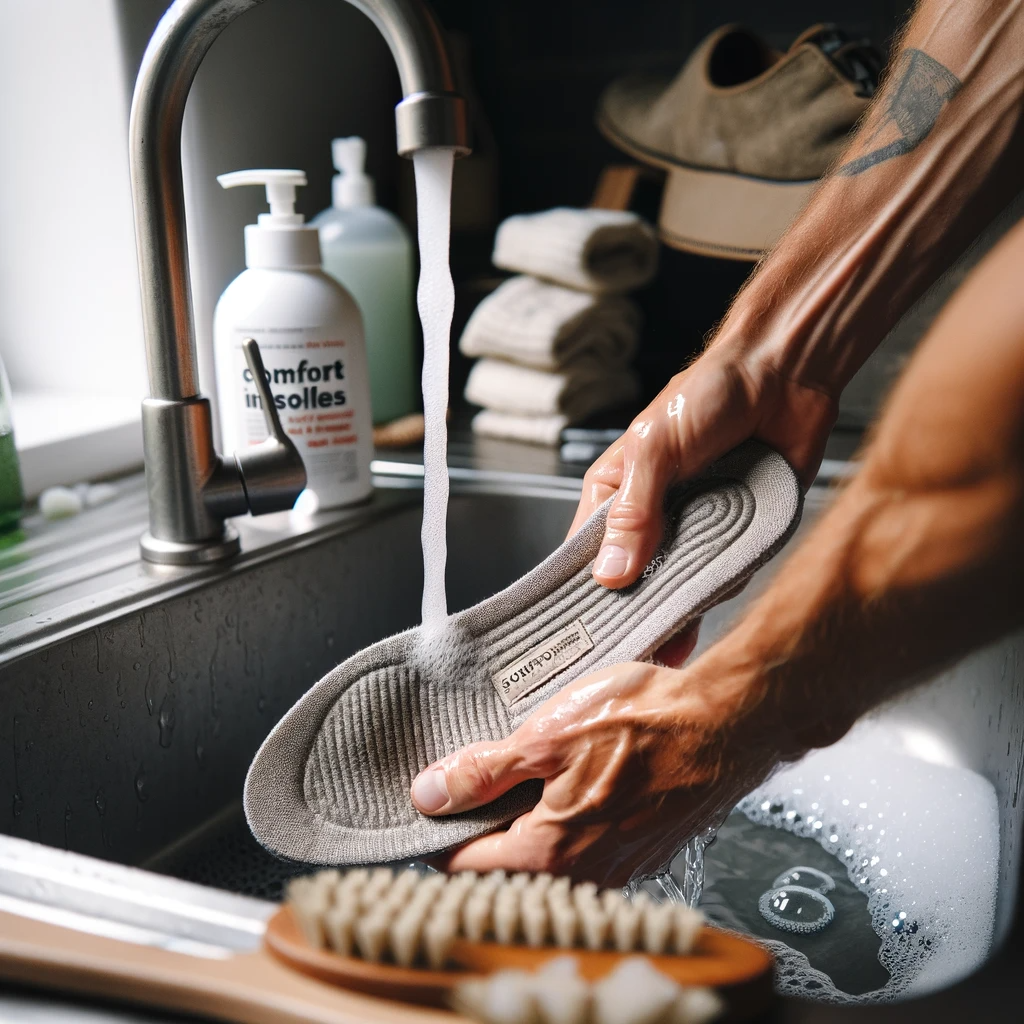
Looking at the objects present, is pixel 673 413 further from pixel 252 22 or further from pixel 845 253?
pixel 252 22

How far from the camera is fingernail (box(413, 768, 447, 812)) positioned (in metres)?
0.52

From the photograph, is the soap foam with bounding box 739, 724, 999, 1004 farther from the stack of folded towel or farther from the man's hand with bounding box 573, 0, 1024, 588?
the stack of folded towel

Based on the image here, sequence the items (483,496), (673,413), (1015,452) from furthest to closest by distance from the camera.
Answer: (483,496)
(673,413)
(1015,452)

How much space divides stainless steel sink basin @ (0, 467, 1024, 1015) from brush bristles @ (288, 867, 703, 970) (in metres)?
0.25

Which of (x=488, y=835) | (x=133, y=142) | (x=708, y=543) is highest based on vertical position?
(x=133, y=142)

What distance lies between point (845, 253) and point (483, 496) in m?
0.35

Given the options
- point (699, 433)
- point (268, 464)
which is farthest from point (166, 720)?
point (699, 433)

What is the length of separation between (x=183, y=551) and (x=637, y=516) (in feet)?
1.00

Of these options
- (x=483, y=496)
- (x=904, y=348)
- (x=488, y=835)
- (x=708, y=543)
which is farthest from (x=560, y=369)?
(x=488, y=835)

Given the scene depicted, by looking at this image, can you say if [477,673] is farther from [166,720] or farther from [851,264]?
[851,264]

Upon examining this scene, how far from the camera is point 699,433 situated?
2.04 feet

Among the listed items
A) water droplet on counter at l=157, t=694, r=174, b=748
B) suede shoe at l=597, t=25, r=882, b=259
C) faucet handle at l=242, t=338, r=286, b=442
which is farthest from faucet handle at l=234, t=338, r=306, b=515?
suede shoe at l=597, t=25, r=882, b=259

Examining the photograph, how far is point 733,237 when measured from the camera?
0.95m

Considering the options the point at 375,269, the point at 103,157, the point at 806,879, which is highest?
the point at 103,157
